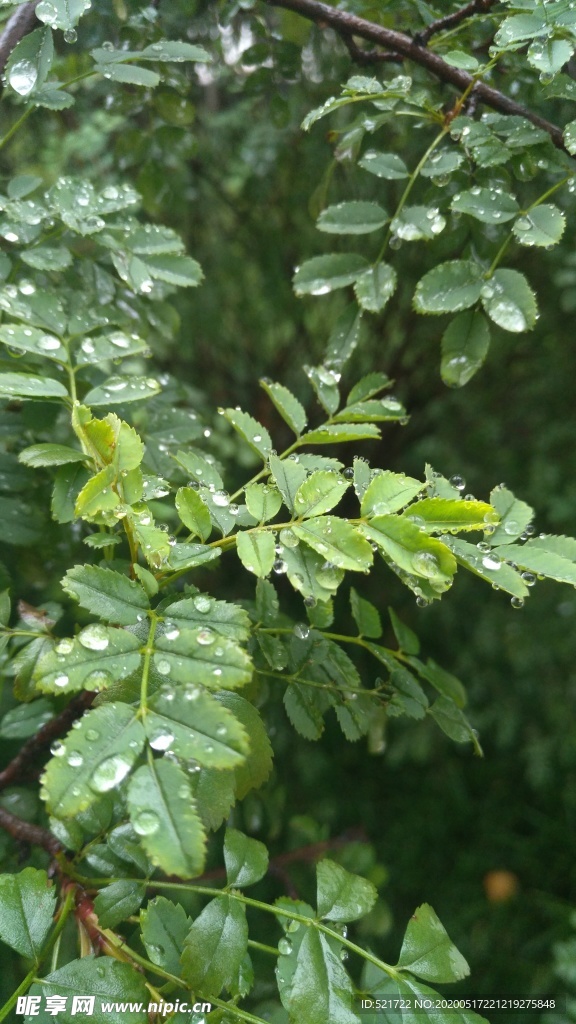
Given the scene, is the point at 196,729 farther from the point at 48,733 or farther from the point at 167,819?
the point at 48,733

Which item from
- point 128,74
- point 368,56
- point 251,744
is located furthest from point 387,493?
point 368,56

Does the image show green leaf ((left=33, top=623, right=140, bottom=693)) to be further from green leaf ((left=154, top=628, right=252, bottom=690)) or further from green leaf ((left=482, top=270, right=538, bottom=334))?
green leaf ((left=482, top=270, right=538, bottom=334))

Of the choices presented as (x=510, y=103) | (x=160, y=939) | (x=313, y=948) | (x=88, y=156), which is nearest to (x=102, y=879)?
(x=160, y=939)

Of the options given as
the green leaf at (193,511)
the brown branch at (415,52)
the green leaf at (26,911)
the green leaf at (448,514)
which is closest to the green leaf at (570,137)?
the brown branch at (415,52)

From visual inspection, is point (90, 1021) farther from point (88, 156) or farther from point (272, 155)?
point (272, 155)

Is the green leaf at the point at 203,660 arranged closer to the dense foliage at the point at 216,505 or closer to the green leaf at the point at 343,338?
the dense foliage at the point at 216,505

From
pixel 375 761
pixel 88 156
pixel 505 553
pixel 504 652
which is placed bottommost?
pixel 375 761
